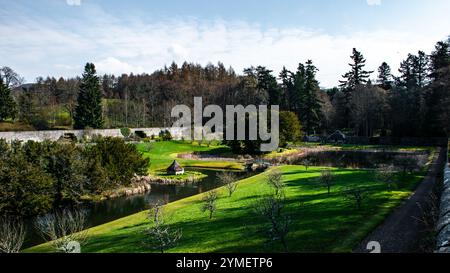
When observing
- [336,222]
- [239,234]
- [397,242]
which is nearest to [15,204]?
[239,234]

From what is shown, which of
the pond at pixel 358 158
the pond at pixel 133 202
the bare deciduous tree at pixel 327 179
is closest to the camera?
the pond at pixel 133 202

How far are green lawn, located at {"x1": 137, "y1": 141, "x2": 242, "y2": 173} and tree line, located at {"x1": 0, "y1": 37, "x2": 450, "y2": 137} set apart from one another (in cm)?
1360

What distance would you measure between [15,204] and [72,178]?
5.14m

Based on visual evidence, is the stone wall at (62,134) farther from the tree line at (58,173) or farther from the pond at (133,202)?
the pond at (133,202)

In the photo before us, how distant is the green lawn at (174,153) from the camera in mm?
46250

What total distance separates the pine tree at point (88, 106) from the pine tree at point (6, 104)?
31.7ft

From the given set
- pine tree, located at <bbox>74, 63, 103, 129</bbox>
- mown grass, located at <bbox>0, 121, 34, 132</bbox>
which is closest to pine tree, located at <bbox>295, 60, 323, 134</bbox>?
pine tree, located at <bbox>74, 63, 103, 129</bbox>

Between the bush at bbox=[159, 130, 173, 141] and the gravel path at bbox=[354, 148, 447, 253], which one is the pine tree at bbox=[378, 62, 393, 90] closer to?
the bush at bbox=[159, 130, 173, 141]

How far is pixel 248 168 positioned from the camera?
4472 cm

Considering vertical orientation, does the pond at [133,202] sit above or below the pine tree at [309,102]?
below

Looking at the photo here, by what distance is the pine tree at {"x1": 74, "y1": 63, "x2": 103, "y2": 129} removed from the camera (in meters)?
62.4

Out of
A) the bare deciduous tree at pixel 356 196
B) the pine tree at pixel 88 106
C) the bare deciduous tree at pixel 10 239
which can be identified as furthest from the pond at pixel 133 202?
the pine tree at pixel 88 106

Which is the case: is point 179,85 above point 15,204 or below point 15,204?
above
